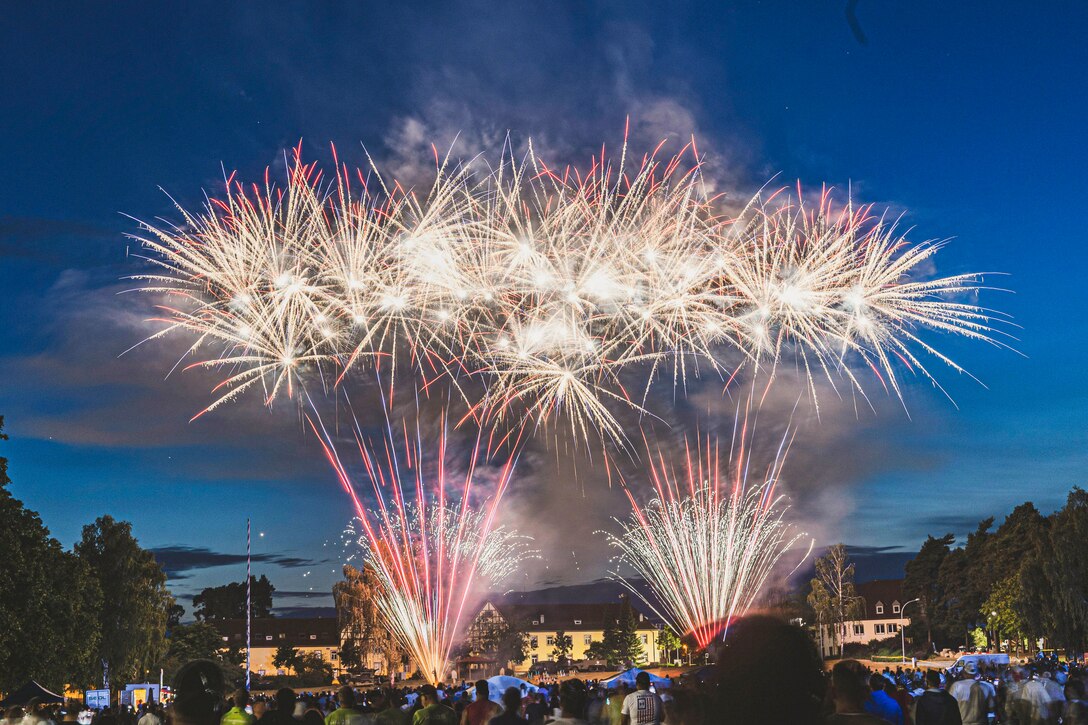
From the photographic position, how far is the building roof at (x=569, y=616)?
12406 cm

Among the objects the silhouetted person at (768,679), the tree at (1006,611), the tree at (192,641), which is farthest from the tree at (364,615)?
the silhouetted person at (768,679)

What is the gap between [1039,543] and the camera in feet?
185

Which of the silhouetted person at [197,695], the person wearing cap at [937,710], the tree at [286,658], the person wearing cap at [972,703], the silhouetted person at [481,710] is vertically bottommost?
the tree at [286,658]

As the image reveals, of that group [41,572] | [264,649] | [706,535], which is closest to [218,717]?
[706,535]

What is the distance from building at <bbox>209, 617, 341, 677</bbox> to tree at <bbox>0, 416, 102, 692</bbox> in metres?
79.1

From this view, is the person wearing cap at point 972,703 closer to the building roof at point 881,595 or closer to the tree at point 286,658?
the tree at point 286,658

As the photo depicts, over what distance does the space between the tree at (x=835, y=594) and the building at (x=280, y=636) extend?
5336 centimetres

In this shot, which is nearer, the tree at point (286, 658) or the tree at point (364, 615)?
the tree at point (364, 615)

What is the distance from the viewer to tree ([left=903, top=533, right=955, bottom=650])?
9012cm

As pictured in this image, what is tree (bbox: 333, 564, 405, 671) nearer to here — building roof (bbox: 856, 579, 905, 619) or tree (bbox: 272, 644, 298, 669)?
tree (bbox: 272, 644, 298, 669)

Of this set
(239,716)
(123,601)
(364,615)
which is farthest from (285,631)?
(239,716)

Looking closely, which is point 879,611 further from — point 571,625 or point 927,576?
point 571,625

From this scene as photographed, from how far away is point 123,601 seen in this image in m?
52.5

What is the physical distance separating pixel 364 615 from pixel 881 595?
242 ft
